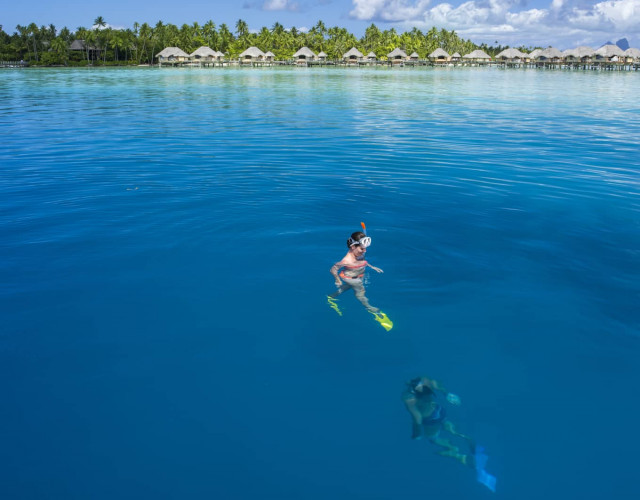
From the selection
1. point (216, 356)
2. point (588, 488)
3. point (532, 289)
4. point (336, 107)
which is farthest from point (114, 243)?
point (336, 107)

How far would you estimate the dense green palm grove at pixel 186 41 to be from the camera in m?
107

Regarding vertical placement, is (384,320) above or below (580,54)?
below

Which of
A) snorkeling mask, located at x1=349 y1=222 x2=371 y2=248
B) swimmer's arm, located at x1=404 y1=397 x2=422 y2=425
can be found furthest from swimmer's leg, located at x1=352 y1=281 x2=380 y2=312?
swimmer's arm, located at x1=404 y1=397 x2=422 y2=425

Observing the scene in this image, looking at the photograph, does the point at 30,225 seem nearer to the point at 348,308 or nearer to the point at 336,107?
the point at 348,308

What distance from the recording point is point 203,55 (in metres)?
117

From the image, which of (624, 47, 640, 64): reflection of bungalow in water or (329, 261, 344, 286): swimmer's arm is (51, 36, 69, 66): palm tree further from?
(624, 47, 640, 64): reflection of bungalow in water

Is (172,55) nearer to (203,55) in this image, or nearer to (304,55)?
(203,55)

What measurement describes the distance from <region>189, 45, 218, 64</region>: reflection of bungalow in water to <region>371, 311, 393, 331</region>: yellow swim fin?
122645 millimetres


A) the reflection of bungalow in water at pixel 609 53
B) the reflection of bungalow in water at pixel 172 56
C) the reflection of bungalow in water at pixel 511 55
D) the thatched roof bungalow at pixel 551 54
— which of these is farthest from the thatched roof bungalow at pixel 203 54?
the reflection of bungalow in water at pixel 609 53

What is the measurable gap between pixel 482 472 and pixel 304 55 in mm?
130223

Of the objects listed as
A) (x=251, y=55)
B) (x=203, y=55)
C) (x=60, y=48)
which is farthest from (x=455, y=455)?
(x=203, y=55)

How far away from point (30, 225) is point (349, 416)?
9.69m

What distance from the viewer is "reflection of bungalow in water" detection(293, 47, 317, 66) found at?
405 feet

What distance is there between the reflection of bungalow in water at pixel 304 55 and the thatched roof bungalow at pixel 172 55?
91.5 feet
